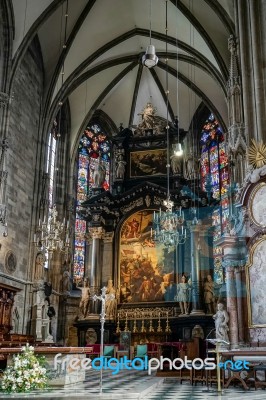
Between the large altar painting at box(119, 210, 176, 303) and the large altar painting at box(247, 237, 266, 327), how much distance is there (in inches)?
332

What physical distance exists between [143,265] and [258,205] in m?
9.62

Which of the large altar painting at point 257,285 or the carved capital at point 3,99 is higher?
the carved capital at point 3,99

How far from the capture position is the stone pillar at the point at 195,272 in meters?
18.3

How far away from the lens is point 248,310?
439 inches

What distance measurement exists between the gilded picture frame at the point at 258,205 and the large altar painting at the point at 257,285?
0.44m

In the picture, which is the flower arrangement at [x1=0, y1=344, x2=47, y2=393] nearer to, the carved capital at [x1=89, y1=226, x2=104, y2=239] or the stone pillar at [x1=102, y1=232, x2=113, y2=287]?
the stone pillar at [x1=102, y1=232, x2=113, y2=287]

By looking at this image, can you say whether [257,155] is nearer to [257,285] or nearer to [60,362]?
[257,285]

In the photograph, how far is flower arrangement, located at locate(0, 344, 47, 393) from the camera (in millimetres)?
7391

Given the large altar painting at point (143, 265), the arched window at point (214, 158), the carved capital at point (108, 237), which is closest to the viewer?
the large altar painting at point (143, 265)

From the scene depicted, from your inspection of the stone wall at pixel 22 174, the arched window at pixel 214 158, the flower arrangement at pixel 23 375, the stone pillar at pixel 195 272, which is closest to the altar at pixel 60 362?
the flower arrangement at pixel 23 375

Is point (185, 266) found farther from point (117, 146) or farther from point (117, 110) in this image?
point (117, 110)

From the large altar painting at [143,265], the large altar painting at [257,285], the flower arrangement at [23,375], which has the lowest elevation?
the flower arrangement at [23,375]

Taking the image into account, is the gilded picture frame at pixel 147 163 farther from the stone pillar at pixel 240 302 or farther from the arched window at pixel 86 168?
the stone pillar at pixel 240 302

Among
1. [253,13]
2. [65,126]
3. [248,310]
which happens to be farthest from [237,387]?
[65,126]
